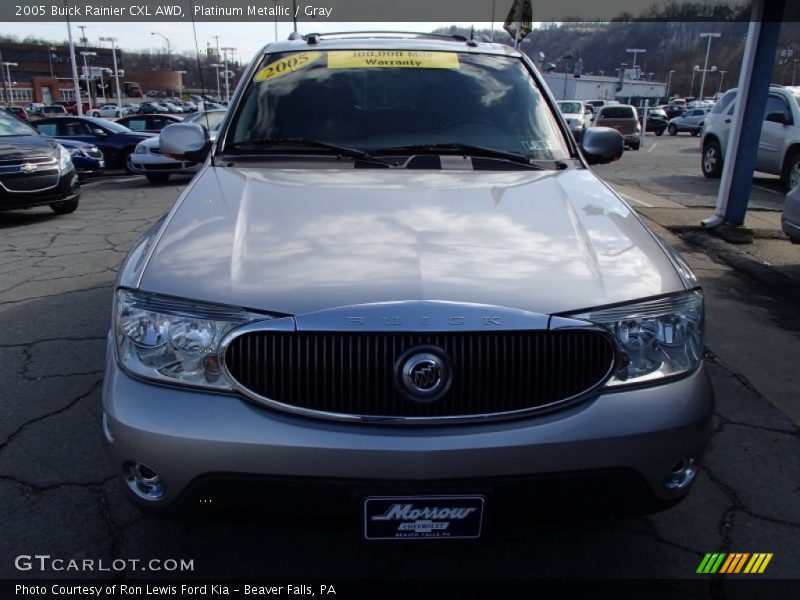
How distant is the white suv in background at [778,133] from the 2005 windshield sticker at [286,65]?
346 inches

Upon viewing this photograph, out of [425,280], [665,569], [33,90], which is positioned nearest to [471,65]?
Answer: [425,280]

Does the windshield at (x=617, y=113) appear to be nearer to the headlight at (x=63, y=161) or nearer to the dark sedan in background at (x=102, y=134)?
the dark sedan in background at (x=102, y=134)

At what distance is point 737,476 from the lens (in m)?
2.82

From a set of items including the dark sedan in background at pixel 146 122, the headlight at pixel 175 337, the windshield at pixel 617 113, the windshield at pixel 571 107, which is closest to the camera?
the headlight at pixel 175 337

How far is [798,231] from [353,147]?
4.54m

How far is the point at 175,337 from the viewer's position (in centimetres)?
189

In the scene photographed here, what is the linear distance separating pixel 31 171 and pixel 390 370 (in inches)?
323

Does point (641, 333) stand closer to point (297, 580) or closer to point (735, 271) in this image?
point (297, 580)

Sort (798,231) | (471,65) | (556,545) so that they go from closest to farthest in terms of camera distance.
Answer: (556,545), (471,65), (798,231)

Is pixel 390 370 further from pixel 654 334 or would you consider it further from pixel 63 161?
pixel 63 161

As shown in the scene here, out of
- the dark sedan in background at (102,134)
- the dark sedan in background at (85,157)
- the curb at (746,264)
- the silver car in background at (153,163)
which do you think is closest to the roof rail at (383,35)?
the curb at (746,264)

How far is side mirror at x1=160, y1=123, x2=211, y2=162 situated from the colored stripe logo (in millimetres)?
2920

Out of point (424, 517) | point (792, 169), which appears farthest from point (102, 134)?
point (424, 517)

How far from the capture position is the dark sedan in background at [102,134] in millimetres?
14633
